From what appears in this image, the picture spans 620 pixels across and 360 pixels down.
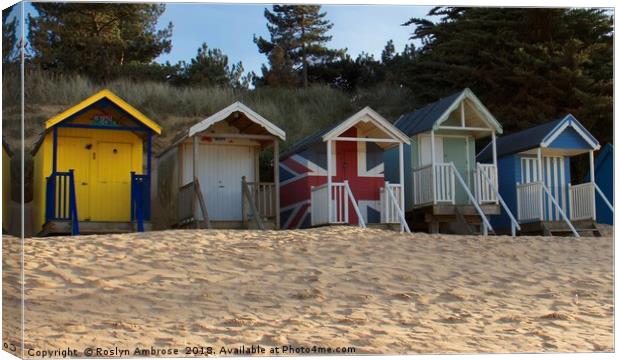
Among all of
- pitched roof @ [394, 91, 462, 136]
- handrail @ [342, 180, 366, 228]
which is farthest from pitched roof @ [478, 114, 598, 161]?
handrail @ [342, 180, 366, 228]

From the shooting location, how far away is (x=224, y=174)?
20750mm

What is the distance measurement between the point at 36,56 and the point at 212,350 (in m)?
7.01

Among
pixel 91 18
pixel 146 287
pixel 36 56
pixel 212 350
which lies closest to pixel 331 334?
pixel 212 350

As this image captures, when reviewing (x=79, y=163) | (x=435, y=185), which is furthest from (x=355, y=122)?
(x=79, y=163)

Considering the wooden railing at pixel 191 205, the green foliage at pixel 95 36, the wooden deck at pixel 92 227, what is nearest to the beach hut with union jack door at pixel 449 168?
the wooden railing at pixel 191 205

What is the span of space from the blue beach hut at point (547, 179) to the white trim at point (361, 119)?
359 cm

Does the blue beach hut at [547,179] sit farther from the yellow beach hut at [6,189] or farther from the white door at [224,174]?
the yellow beach hut at [6,189]

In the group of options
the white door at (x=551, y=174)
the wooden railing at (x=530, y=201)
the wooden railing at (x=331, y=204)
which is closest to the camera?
the wooden railing at (x=331, y=204)

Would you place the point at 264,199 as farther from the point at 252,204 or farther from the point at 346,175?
the point at 346,175

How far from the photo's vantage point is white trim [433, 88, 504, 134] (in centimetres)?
2062

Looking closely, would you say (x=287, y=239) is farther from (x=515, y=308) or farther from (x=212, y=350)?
(x=212, y=350)

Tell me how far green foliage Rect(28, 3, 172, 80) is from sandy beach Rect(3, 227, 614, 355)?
3.49 m

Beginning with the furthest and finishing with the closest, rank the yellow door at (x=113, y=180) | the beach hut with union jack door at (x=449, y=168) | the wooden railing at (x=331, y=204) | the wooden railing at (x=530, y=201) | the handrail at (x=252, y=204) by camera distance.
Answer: the wooden railing at (x=530, y=201) < the beach hut with union jack door at (x=449, y=168) < the wooden railing at (x=331, y=204) < the handrail at (x=252, y=204) < the yellow door at (x=113, y=180)

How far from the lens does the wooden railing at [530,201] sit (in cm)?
2125
